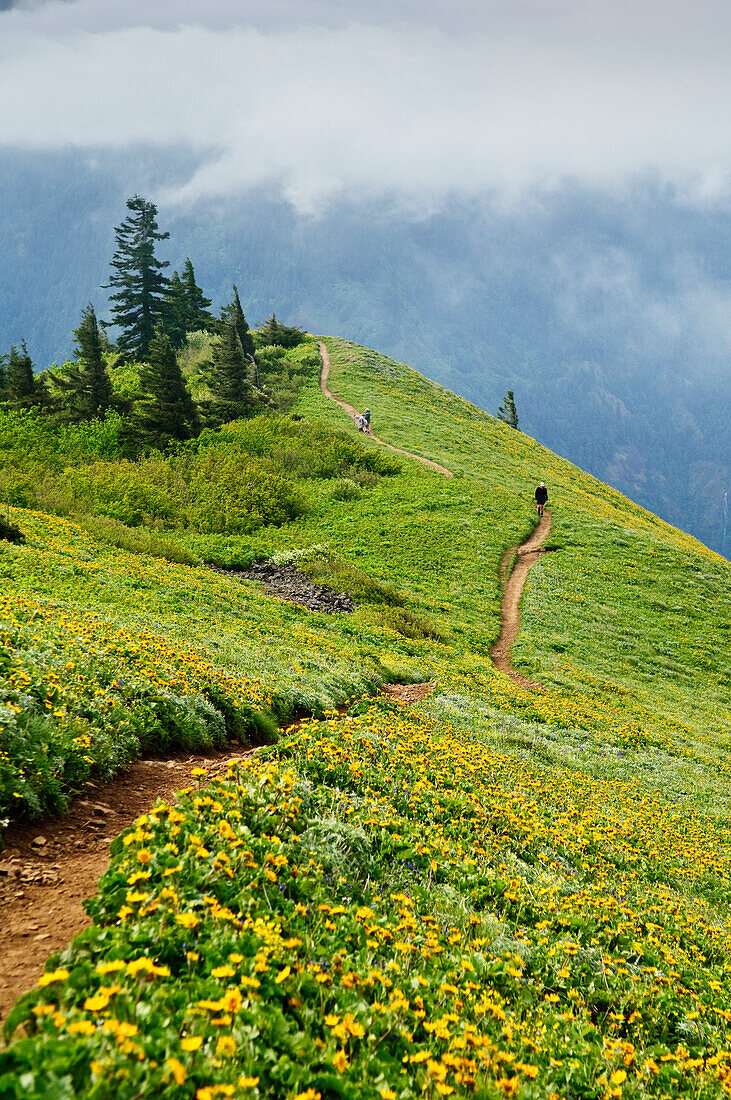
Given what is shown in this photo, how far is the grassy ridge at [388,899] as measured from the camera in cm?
312

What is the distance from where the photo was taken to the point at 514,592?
1164 inches

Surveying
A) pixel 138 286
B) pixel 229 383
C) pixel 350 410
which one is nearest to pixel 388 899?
pixel 229 383

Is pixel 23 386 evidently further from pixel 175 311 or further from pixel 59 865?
pixel 59 865

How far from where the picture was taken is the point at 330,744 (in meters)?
7.93

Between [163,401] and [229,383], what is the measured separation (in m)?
6.26

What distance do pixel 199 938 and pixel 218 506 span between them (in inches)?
1155

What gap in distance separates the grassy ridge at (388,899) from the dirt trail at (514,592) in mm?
2735

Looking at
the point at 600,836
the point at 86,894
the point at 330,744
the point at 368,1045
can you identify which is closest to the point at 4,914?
the point at 86,894

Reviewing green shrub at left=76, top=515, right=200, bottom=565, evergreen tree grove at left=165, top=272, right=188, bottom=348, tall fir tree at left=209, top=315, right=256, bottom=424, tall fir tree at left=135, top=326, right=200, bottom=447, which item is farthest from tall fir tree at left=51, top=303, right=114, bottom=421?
evergreen tree grove at left=165, top=272, right=188, bottom=348

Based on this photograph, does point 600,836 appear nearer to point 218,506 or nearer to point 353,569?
point 353,569

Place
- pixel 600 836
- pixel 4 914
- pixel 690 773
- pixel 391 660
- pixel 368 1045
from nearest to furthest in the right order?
pixel 368 1045 < pixel 4 914 < pixel 600 836 < pixel 690 773 < pixel 391 660

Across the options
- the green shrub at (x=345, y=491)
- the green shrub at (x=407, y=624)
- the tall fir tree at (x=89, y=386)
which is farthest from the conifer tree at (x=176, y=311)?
the green shrub at (x=407, y=624)

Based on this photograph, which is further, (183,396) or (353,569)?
(183,396)

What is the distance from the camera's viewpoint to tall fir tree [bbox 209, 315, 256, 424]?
4300cm
